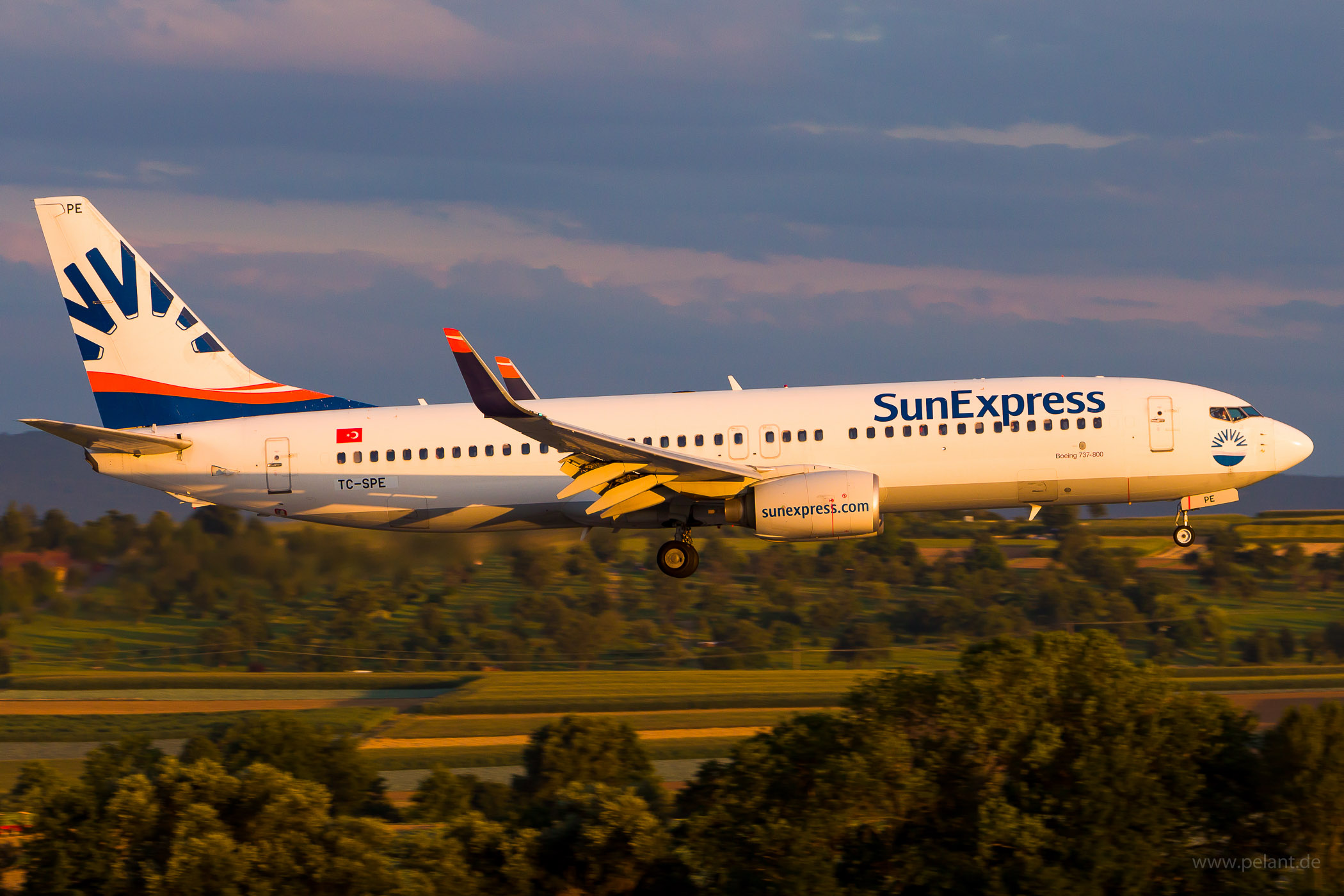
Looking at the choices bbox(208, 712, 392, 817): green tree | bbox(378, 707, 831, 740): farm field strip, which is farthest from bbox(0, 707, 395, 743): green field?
bbox(208, 712, 392, 817): green tree

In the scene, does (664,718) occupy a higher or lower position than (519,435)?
lower

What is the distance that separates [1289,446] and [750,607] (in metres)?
93.0

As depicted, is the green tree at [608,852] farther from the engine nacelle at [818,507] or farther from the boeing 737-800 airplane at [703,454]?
the engine nacelle at [818,507]

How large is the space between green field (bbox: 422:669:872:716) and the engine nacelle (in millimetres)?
47064

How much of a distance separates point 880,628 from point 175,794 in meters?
85.2

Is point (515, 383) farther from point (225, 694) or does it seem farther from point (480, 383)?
point (225, 694)

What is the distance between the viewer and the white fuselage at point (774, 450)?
109ft

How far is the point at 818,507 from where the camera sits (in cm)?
3161

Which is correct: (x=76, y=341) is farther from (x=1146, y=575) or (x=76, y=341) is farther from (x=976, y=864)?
(x=1146, y=575)

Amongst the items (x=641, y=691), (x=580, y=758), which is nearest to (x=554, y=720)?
(x=641, y=691)

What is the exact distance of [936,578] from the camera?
421 ft

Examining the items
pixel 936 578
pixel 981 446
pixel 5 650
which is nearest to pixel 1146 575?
pixel 936 578

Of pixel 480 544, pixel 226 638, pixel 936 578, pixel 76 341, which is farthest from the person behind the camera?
pixel 936 578

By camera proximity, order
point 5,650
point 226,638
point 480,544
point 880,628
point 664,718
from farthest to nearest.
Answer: point 880,628 → point 226,638 → point 5,650 → point 664,718 → point 480,544
